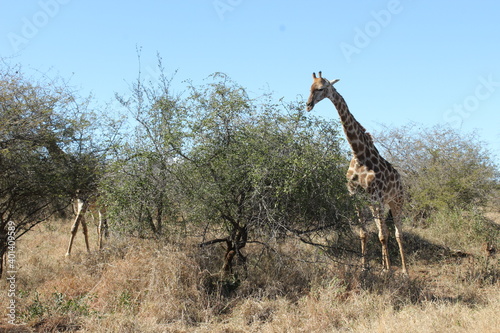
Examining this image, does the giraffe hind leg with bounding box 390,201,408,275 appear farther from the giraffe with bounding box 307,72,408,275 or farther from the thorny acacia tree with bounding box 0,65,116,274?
the thorny acacia tree with bounding box 0,65,116,274

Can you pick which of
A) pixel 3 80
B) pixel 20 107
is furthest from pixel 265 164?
pixel 3 80

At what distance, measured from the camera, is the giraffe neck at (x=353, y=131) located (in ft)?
24.8

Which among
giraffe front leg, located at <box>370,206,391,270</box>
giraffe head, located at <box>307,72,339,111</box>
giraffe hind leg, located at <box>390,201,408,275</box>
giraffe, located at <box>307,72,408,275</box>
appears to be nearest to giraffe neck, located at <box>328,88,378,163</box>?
giraffe, located at <box>307,72,408,275</box>

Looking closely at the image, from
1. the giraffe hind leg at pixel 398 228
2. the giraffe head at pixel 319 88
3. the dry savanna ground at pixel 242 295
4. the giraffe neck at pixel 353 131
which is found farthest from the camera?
the giraffe hind leg at pixel 398 228

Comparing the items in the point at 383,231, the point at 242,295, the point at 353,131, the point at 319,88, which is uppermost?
the point at 319,88

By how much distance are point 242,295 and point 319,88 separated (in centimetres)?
332

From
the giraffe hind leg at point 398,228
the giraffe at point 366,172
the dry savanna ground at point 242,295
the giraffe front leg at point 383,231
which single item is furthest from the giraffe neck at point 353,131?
the dry savanna ground at point 242,295

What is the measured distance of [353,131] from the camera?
25.3 ft

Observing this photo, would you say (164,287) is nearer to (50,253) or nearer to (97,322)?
(97,322)

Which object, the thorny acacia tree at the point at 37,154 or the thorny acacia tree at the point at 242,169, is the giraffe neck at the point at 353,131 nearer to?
the thorny acacia tree at the point at 242,169

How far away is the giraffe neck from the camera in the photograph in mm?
7566

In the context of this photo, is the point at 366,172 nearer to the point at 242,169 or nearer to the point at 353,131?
the point at 353,131

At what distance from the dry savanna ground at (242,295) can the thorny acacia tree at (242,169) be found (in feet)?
1.61

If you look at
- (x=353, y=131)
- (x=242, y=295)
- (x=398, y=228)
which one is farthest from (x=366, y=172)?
(x=242, y=295)
